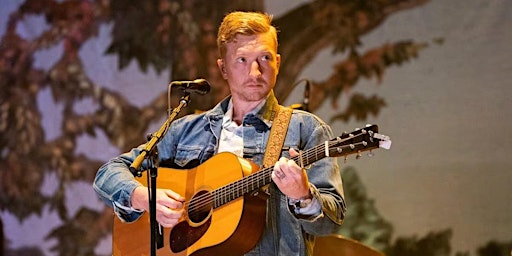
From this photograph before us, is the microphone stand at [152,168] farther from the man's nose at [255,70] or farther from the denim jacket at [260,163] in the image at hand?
the man's nose at [255,70]

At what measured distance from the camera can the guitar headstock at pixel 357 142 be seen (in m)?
2.42

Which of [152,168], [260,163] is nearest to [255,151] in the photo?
[260,163]

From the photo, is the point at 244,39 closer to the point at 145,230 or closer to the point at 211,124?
the point at 211,124

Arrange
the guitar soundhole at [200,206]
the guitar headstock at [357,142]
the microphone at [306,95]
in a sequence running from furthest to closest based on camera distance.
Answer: the microphone at [306,95] → the guitar soundhole at [200,206] → the guitar headstock at [357,142]

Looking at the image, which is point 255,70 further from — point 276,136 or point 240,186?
point 240,186

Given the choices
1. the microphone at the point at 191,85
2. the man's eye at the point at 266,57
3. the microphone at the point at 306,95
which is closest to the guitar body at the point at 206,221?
the microphone at the point at 191,85

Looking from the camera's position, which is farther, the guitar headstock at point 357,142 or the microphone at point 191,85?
the microphone at point 191,85

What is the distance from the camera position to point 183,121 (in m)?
3.13

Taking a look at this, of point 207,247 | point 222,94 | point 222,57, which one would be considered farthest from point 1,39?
point 207,247

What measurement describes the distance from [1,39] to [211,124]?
10.3ft

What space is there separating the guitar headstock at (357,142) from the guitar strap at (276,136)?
0.27m

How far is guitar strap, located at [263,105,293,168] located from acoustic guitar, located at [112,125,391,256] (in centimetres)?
7

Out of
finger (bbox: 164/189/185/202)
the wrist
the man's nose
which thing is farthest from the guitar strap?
the wrist

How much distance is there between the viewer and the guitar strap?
2674 millimetres
